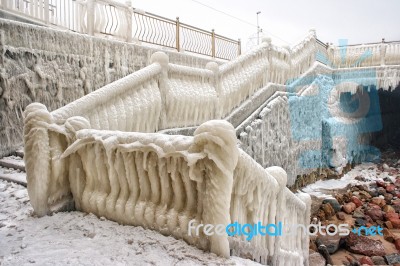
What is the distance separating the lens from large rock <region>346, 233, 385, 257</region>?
640 centimetres

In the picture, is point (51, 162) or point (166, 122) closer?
point (51, 162)

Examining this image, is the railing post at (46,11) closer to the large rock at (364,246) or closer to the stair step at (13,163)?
the stair step at (13,163)

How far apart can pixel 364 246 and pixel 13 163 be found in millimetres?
7234

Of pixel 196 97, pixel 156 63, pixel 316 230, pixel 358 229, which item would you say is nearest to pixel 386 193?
pixel 358 229

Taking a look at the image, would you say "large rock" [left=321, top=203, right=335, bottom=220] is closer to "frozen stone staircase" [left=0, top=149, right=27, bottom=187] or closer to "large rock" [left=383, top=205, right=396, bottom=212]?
"large rock" [left=383, top=205, right=396, bottom=212]

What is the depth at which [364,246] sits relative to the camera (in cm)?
659

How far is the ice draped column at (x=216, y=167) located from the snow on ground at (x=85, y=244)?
11.3 inches

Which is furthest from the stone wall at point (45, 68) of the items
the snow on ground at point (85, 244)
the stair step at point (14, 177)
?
the snow on ground at point (85, 244)

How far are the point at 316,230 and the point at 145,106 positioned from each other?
16.7 ft

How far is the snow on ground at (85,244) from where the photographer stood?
232 cm

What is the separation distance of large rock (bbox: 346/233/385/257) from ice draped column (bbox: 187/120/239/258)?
556cm

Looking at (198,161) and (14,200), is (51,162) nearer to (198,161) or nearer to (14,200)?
(14,200)

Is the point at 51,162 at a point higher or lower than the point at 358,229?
higher

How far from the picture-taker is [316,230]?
23.2ft
